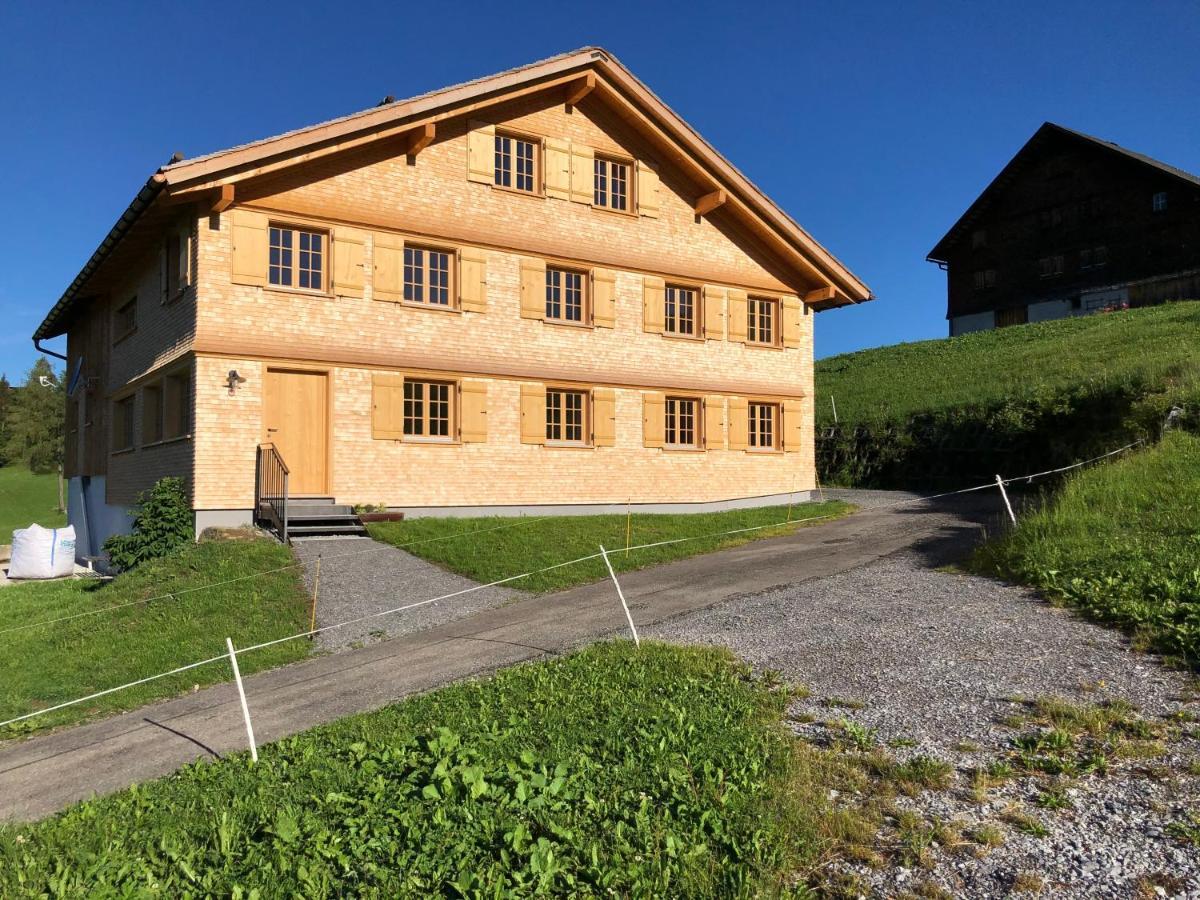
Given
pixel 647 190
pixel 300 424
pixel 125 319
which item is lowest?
pixel 300 424

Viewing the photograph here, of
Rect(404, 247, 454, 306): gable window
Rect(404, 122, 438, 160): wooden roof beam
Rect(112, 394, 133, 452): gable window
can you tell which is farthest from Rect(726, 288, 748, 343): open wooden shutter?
Rect(112, 394, 133, 452): gable window

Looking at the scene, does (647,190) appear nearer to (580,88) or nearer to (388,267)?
(580,88)

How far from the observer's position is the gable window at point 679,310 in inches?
782

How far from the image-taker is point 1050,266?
42.2 meters

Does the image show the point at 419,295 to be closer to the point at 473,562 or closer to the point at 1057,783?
the point at 473,562

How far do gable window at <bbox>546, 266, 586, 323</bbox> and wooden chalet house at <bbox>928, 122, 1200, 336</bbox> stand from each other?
98.4 ft

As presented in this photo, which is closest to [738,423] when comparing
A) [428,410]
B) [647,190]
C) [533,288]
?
[647,190]

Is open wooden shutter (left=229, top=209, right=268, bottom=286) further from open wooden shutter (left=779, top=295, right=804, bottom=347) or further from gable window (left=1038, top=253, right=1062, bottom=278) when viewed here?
gable window (left=1038, top=253, right=1062, bottom=278)

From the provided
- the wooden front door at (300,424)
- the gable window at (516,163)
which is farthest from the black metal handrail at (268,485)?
the gable window at (516,163)

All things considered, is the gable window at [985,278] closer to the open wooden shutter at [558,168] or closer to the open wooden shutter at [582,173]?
the open wooden shutter at [582,173]

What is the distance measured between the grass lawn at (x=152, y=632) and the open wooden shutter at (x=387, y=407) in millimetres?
3216

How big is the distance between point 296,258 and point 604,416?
700cm

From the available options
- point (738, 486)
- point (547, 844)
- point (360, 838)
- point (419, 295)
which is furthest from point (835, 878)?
point (738, 486)

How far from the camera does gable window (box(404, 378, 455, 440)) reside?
55.1 feet
